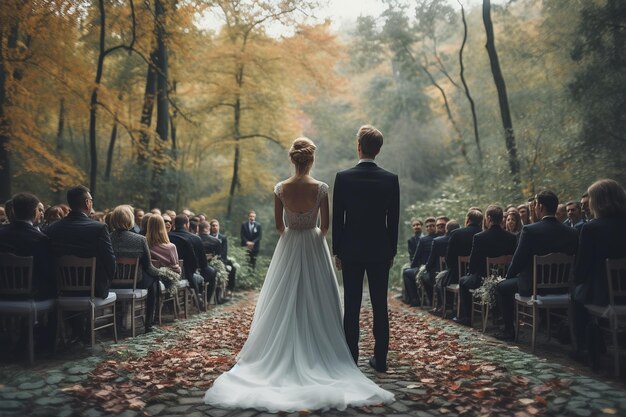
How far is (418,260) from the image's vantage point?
1149 cm

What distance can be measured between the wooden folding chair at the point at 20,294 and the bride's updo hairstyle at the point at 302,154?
2.98 m

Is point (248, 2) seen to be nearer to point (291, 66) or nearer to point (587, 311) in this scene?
point (291, 66)

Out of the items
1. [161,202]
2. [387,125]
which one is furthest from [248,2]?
[387,125]

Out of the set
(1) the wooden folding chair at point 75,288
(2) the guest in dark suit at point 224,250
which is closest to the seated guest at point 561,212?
(1) the wooden folding chair at point 75,288

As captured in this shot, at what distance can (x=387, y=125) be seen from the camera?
28266 millimetres

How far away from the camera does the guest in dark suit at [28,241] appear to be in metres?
5.70

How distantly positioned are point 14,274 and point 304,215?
318 centimetres

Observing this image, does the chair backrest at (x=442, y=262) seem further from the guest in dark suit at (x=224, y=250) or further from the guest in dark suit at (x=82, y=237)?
the guest in dark suit at (x=82, y=237)

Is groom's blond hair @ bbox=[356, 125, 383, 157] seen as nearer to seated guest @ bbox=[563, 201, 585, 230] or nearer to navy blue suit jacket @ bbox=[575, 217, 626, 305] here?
navy blue suit jacket @ bbox=[575, 217, 626, 305]

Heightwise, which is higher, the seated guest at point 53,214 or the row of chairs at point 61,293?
the seated guest at point 53,214

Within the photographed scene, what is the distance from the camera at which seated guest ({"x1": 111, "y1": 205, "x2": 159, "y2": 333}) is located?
719 cm

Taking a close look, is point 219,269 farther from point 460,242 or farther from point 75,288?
point 75,288

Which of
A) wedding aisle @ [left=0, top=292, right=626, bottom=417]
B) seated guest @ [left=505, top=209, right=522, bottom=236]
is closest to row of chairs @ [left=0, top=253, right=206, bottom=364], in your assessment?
wedding aisle @ [left=0, top=292, right=626, bottom=417]

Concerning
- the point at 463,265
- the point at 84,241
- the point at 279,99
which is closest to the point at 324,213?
the point at 84,241
